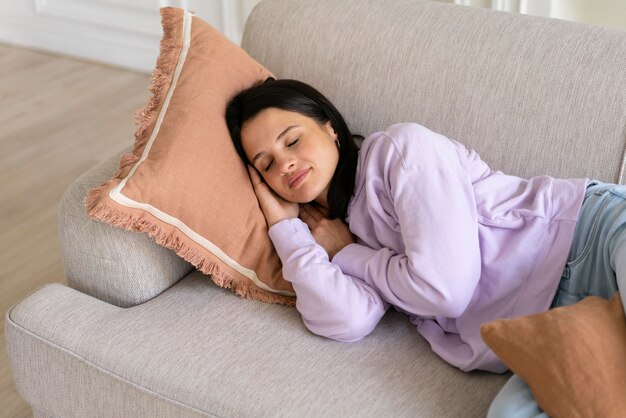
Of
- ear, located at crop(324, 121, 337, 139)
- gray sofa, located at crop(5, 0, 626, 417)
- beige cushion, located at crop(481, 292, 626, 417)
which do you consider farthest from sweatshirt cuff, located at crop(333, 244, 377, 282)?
beige cushion, located at crop(481, 292, 626, 417)

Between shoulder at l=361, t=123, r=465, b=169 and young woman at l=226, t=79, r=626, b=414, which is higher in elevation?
shoulder at l=361, t=123, r=465, b=169

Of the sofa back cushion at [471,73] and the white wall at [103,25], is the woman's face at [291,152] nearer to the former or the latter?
the sofa back cushion at [471,73]

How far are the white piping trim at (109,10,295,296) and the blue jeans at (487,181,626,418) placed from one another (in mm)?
511

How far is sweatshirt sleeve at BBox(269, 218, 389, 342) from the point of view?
1500 mm

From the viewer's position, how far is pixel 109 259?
163 centimetres

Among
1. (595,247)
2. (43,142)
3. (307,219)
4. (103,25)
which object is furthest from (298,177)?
(103,25)

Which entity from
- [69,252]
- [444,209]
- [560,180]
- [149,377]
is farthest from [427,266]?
[69,252]

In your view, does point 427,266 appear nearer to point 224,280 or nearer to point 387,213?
point 387,213

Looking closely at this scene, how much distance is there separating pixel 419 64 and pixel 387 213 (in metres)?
0.35

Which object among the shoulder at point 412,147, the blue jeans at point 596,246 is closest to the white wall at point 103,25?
the shoulder at point 412,147

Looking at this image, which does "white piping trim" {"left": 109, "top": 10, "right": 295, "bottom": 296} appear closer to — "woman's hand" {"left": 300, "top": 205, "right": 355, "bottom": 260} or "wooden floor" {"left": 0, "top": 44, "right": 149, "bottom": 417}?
"woman's hand" {"left": 300, "top": 205, "right": 355, "bottom": 260}

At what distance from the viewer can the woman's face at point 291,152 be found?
1637mm

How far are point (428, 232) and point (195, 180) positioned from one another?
0.44 metres

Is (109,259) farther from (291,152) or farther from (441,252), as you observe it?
(441,252)
